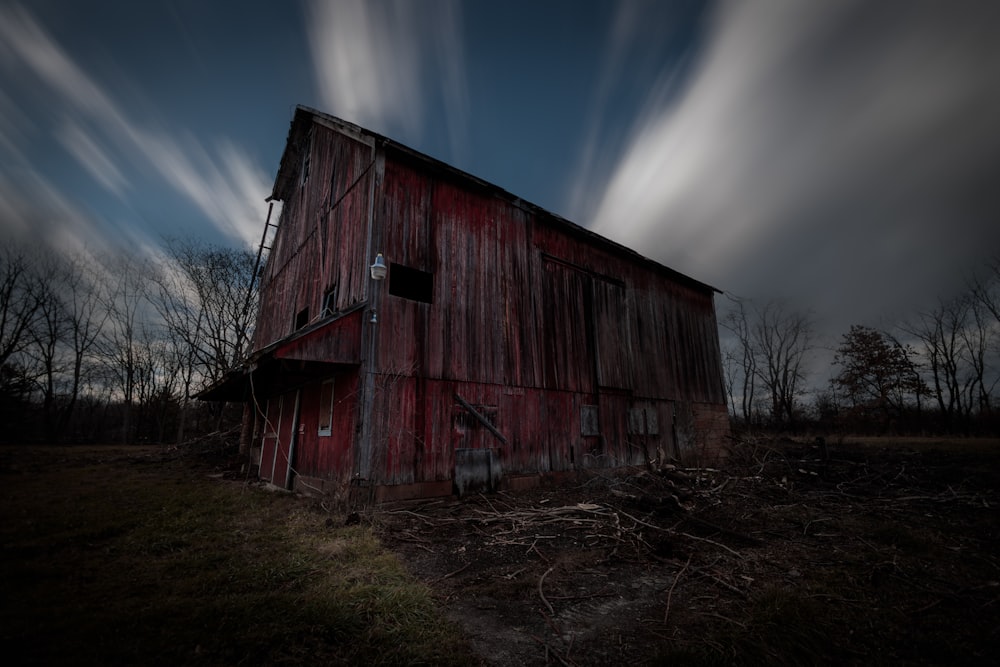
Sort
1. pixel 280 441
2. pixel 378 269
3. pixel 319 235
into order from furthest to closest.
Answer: pixel 319 235 → pixel 280 441 → pixel 378 269

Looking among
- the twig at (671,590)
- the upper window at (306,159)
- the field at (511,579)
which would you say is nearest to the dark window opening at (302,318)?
the upper window at (306,159)

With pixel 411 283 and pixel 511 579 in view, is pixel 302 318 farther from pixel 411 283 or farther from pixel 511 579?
pixel 511 579

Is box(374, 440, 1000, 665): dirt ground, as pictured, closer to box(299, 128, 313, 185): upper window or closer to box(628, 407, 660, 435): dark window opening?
box(628, 407, 660, 435): dark window opening

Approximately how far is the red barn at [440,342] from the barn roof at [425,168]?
0.06m

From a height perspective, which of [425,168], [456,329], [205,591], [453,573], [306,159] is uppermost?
[306,159]

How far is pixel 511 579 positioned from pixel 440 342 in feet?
18.1

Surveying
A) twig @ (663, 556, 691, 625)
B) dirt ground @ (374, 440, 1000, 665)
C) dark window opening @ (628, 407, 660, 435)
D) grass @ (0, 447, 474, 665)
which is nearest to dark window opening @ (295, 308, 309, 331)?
grass @ (0, 447, 474, 665)

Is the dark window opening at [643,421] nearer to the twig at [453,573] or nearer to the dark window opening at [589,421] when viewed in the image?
the dark window opening at [589,421]

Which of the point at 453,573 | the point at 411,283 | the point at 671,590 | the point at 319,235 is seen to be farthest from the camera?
the point at 319,235

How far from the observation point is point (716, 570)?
4.88 m

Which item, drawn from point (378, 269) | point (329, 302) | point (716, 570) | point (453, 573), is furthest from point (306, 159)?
point (716, 570)

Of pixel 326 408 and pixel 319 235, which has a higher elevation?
pixel 319 235

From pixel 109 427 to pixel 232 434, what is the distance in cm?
2876

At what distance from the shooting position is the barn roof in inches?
387
